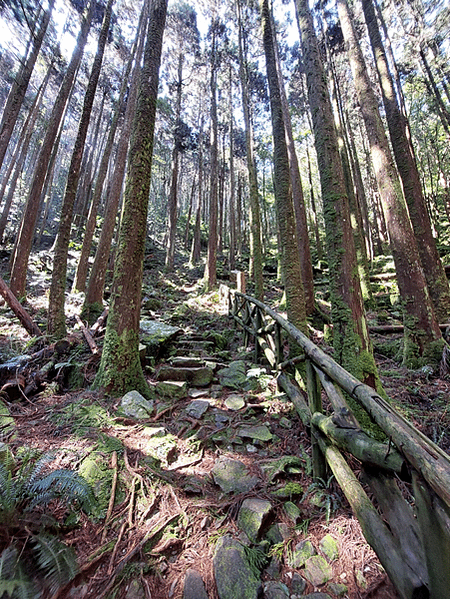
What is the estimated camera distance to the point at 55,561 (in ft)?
4.88

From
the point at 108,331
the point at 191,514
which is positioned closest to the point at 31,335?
the point at 108,331

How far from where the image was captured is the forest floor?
160 cm

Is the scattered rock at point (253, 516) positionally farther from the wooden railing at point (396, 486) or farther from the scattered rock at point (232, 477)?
the wooden railing at point (396, 486)

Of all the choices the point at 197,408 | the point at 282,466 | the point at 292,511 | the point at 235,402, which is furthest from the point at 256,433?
the point at 292,511

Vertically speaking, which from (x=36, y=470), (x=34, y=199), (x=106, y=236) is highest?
(x=34, y=199)

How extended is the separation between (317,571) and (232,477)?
3.18ft

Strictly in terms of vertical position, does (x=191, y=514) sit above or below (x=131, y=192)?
below

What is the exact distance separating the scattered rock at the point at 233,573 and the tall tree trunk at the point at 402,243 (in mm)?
4732

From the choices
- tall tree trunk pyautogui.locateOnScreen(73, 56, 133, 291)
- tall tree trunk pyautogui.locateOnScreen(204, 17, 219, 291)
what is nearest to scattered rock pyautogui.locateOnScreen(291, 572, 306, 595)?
tall tree trunk pyautogui.locateOnScreen(73, 56, 133, 291)

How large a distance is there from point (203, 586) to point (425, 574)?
3.76ft

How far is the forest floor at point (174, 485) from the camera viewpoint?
62.8 inches

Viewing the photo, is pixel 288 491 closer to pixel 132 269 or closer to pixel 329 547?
pixel 329 547

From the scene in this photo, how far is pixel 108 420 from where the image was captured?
126 inches

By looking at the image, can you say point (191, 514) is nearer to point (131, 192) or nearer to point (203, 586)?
point (203, 586)
